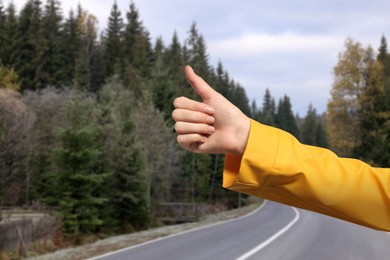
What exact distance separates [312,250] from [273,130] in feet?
44.1

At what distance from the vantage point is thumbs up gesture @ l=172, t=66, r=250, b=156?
4.62 feet

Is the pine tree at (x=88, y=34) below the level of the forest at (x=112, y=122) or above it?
above

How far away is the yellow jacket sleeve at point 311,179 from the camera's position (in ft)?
4.41

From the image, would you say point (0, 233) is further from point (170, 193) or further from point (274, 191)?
point (170, 193)

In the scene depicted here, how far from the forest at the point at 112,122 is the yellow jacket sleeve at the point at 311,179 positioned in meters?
21.7

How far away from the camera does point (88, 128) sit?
26.6m

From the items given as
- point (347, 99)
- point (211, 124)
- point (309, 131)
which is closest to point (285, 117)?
point (309, 131)

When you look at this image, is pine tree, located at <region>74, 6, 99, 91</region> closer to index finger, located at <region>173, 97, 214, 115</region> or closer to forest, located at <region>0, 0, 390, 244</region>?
forest, located at <region>0, 0, 390, 244</region>

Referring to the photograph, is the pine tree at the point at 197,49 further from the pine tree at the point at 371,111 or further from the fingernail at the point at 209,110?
the fingernail at the point at 209,110

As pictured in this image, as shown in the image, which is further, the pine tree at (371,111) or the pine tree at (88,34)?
the pine tree at (88,34)

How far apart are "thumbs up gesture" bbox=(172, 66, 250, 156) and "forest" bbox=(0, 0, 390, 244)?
859 inches

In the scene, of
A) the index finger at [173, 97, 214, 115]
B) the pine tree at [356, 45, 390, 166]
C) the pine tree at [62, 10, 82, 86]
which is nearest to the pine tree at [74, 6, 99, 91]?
the pine tree at [62, 10, 82, 86]

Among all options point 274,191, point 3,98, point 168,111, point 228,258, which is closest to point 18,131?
point 3,98

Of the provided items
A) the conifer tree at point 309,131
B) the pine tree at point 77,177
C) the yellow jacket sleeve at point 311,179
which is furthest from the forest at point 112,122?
the conifer tree at point 309,131
